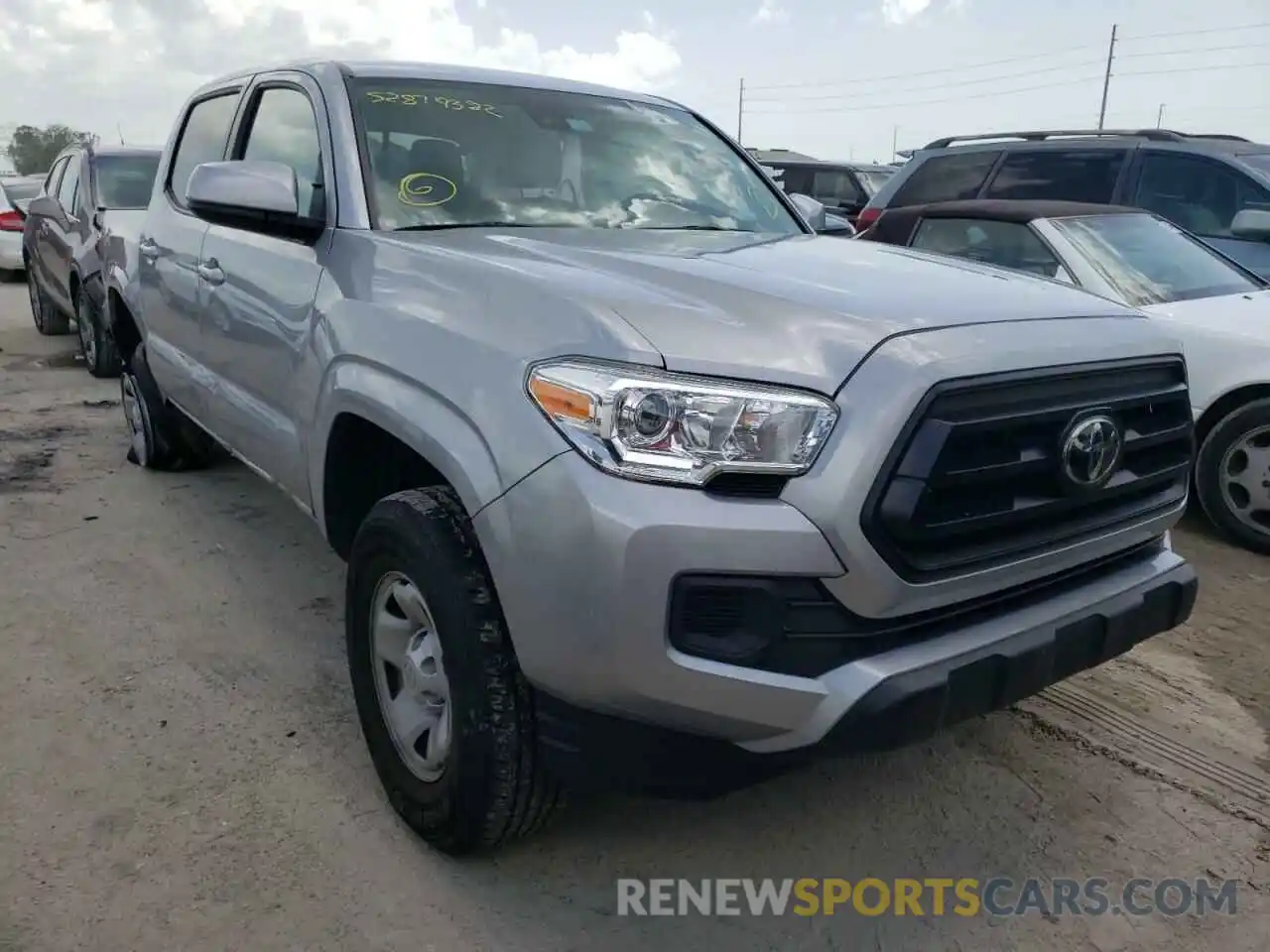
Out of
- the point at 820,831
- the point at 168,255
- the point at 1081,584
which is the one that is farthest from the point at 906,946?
the point at 168,255

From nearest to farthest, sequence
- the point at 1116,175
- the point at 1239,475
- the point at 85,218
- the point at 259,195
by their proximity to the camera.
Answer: the point at 259,195
the point at 1239,475
the point at 1116,175
the point at 85,218

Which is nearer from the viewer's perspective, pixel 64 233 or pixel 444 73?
pixel 444 73

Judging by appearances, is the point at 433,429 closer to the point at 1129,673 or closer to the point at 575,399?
the point at 575,399

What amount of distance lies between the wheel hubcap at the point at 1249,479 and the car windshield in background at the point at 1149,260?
811 millimetres

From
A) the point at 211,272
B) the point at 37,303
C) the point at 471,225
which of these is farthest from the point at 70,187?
the point at 471,225

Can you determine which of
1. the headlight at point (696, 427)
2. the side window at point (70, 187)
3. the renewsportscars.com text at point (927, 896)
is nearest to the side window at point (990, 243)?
the renewsportscars.com text at point (927, 896)

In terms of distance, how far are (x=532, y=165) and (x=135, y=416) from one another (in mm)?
3271

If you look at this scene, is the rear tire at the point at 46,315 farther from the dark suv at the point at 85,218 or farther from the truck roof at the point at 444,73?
the truck roof at the point at 444,73

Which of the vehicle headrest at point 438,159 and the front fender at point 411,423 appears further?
the vehicle headrest at point 438,159

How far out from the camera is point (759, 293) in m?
2.16

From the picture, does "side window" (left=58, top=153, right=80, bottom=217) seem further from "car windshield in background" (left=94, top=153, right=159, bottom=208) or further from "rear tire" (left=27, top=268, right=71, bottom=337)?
"rear tire" (left=27, top=268, right=71, bottom=337)

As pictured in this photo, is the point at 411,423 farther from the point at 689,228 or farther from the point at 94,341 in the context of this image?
the point at 94,341

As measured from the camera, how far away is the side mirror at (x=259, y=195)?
2.84m

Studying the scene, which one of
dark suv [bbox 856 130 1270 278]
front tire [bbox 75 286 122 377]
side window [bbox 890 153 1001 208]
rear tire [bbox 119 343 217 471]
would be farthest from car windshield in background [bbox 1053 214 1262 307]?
front tire [bbox 75 286 122 377]
